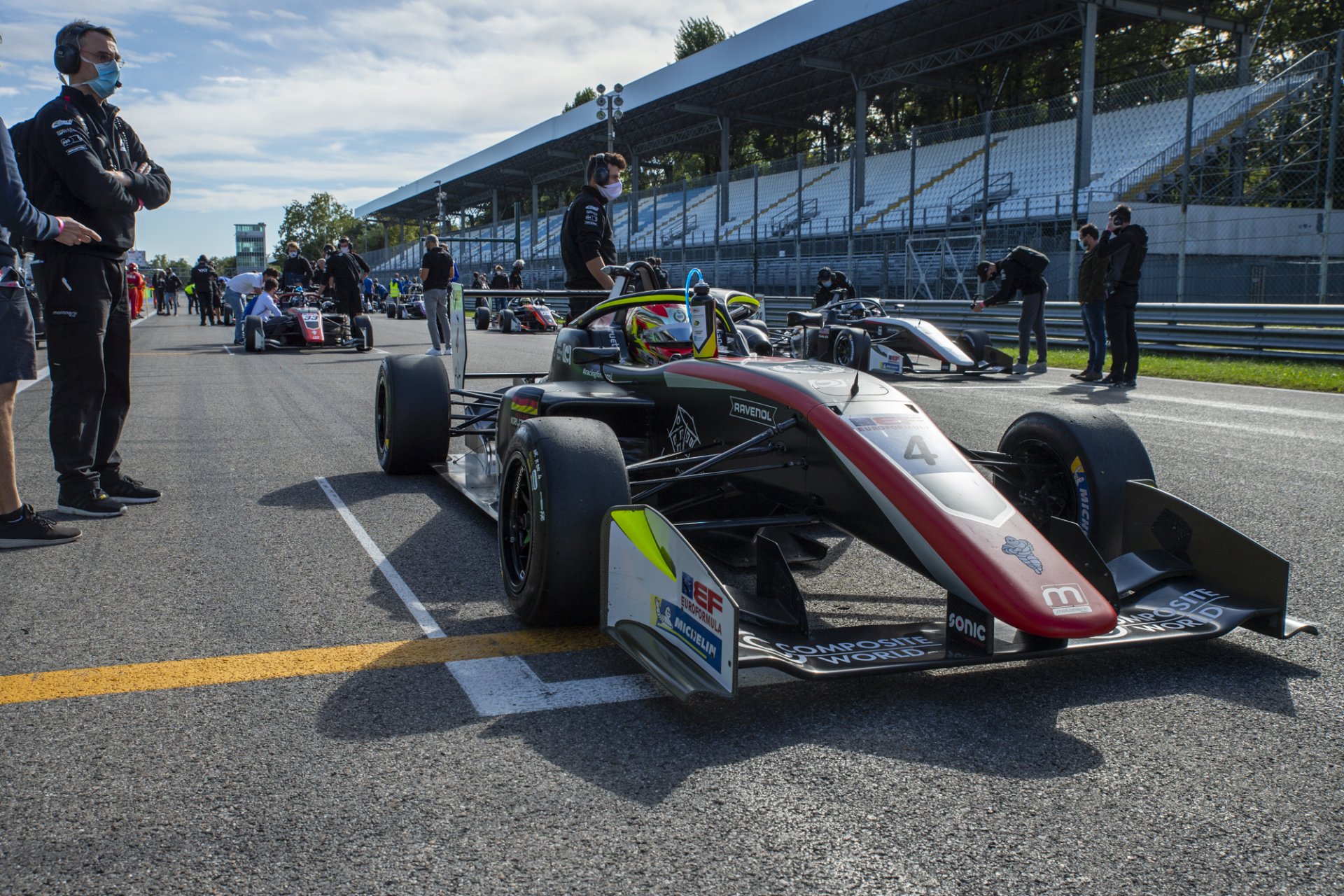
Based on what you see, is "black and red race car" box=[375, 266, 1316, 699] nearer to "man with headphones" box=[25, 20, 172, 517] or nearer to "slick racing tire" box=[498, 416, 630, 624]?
"slick racing tire" box=[498, 416, 630, 624]

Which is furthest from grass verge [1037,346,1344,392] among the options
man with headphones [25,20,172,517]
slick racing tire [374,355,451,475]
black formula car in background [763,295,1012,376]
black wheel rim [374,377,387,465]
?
man with headphones [25,20,172,517]

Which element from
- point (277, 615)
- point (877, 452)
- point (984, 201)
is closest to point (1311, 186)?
point (984, 201)

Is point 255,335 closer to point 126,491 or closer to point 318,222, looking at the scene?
point 126,491

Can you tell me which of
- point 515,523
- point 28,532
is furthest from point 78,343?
point 515,523

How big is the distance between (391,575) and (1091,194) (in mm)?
20191

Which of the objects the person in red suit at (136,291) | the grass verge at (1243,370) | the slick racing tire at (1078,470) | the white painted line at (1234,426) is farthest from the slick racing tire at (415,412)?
the person in red suit at (136,291)

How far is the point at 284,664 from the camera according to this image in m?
3.11

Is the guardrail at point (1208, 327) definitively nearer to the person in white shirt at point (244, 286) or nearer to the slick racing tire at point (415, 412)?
the slick racing tire at point (415, 412)

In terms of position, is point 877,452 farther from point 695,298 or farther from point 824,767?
point 695,298

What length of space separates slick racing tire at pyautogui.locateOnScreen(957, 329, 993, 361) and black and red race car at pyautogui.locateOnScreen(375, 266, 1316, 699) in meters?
9.22

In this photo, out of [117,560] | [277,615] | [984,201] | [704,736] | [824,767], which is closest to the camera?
[824,767]

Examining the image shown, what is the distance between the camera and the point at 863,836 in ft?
6.93

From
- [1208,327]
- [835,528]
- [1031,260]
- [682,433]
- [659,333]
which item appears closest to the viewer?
[835,528]

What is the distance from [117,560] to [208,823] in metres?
2.54
